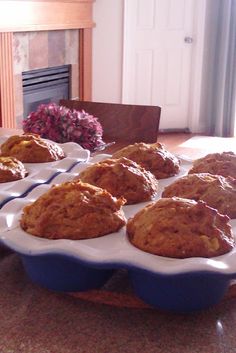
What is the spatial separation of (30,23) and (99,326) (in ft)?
10.1

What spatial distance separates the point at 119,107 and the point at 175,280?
4.74 feet

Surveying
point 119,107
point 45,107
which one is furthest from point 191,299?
point 119,107

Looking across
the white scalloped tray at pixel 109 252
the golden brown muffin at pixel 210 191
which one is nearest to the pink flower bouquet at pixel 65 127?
the golden brown muffin at pixel 210 191

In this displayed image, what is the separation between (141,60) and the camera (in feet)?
15.1

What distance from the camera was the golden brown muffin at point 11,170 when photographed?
103 cm

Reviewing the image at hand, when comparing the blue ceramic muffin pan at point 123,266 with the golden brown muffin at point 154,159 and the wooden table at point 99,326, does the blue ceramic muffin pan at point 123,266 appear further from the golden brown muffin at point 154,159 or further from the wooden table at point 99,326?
the golden brown muffin at point 154,159

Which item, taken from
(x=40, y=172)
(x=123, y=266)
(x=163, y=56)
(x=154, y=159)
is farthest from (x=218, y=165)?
(x=163, y=56)

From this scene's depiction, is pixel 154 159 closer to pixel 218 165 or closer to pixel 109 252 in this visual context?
pixel 218 165

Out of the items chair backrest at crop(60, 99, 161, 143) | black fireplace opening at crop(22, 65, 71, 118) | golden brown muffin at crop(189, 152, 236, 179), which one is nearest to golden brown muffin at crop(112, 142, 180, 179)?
golden brown muffin at crop(189, 152, 236, 179)

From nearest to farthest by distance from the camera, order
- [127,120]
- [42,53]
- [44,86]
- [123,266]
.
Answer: [123,266], [127,120], [42,53], [44,86]

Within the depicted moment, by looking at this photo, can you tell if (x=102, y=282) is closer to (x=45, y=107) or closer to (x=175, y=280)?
(x=175, y=280)

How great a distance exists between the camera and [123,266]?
0.67 metres

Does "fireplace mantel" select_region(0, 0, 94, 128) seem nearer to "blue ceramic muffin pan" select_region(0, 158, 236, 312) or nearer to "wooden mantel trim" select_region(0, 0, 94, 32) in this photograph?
"wooden mantel trim" select_region(0, 0, 94, 32)

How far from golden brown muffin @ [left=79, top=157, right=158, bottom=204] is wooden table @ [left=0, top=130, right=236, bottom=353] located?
0.20 meters
